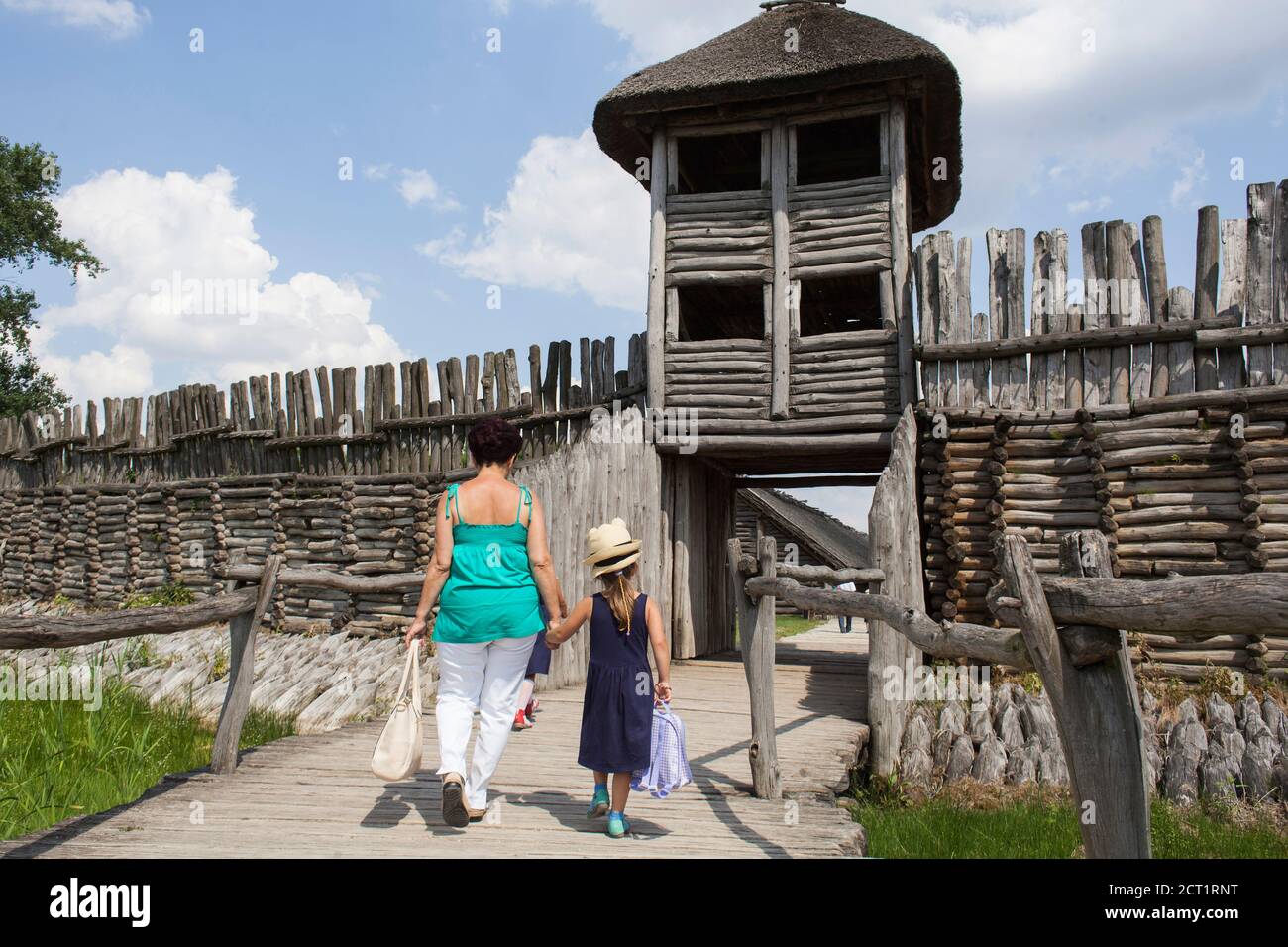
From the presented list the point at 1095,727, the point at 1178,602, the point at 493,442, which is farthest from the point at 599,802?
the point at 1178,602

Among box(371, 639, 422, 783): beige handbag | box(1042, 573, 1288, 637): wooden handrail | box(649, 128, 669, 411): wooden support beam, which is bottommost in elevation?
box(371, 639, 422, 783): beige handbag

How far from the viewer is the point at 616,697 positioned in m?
4.44

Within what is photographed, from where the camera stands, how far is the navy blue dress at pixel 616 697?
4.40 meters

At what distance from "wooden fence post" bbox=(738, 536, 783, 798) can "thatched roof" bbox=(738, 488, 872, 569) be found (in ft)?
54.6

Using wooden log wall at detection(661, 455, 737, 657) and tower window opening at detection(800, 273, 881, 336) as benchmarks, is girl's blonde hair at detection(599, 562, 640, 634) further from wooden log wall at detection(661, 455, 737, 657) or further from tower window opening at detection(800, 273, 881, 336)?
tower window opening at detection(800, 273, 881, 336)

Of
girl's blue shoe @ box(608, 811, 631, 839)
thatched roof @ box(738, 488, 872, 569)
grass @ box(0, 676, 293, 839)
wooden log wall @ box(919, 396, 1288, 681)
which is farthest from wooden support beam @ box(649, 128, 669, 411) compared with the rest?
thatched roof @ box(738, 488, 872, 569)

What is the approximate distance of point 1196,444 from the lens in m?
9.38

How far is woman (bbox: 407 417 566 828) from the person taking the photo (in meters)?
4.44

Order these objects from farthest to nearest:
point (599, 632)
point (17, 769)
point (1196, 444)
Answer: point (1196, 444)
point (17, 769)
point (599, 632)

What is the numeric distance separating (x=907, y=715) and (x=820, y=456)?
5.06 meters

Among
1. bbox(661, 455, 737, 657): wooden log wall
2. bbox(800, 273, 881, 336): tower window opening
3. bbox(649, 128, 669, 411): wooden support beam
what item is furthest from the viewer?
bbox(800, 273, 881, 336): tower window opening
